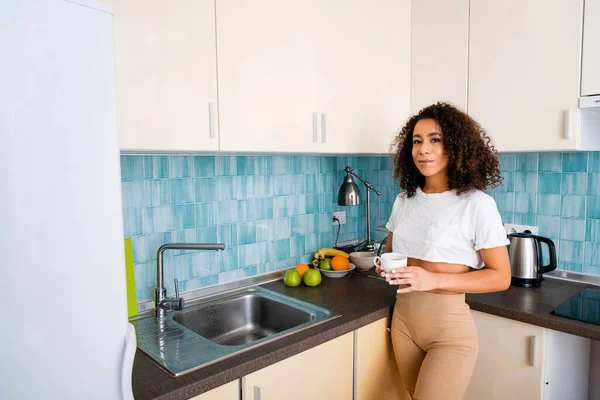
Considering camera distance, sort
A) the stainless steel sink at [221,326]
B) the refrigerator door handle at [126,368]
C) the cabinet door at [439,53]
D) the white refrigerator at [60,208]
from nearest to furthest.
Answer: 1. the white refrigerator at [60,208]
2. the refrigerator door handle at [126,368]
3. the stainless steel sink at [221,326]
4. the cabinet door at [439,53]

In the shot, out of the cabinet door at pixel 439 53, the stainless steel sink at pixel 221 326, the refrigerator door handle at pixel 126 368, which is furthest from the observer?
the cabinet door at pixel 439 53

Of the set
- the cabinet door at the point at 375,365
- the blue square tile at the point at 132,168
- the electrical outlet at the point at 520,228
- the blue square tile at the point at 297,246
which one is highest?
the blue square tile at the point at 132,168

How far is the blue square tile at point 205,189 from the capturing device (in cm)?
177

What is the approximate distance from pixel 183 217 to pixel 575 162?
66.5 inches

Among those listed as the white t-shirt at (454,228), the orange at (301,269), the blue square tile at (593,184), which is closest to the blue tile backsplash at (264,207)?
the blue square tile at (593,184)

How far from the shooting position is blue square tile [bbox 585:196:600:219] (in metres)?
1.85

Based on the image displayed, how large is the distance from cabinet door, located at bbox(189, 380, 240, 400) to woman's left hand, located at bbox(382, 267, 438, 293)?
0.54m

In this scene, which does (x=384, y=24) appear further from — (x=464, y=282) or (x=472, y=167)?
(x=464, y=282)

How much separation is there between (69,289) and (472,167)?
122 centimetres

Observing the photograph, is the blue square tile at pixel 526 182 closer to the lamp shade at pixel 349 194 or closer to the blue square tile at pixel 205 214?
the lamp shade at pixel 349 194

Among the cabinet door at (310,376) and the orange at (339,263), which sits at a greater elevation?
the orange at (339,263)

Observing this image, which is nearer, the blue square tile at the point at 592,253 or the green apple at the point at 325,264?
the blue square tile at the point at 592,253

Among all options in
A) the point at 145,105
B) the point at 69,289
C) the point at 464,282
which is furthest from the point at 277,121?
the point at 69,289

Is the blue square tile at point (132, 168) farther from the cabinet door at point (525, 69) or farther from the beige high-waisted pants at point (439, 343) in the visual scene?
the cabinet door at point (525, 69)
